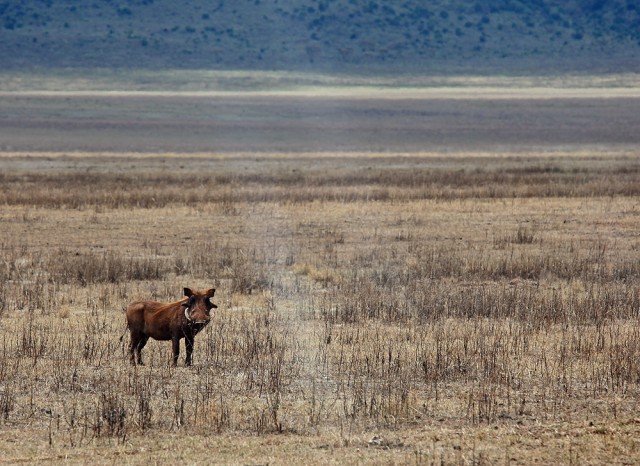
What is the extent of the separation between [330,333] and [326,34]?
107 metres

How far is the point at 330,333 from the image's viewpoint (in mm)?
10961

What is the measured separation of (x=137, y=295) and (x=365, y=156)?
36219 mm

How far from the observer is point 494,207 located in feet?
83.5

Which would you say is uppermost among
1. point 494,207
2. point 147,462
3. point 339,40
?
point 147,462

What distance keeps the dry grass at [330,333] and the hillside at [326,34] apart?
81.7 m

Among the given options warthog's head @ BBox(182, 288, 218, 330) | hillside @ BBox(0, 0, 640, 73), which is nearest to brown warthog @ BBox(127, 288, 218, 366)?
warthog's head @ BBox(182, 288, 218, 330)

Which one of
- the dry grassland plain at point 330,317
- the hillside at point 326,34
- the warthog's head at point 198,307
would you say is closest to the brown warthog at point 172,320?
the warthog's head at point 198,307

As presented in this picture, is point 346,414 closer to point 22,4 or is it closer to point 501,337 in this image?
point 501,337

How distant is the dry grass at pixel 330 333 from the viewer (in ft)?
24.8

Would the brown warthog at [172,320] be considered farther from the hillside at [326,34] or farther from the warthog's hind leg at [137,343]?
the hillside at [326,34]

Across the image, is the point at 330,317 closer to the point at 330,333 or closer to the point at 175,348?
the point at 330,333

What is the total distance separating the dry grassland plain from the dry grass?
3cm

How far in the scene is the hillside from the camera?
106 metres

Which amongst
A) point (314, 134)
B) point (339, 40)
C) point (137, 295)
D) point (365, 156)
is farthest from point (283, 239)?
point (339, 40)
